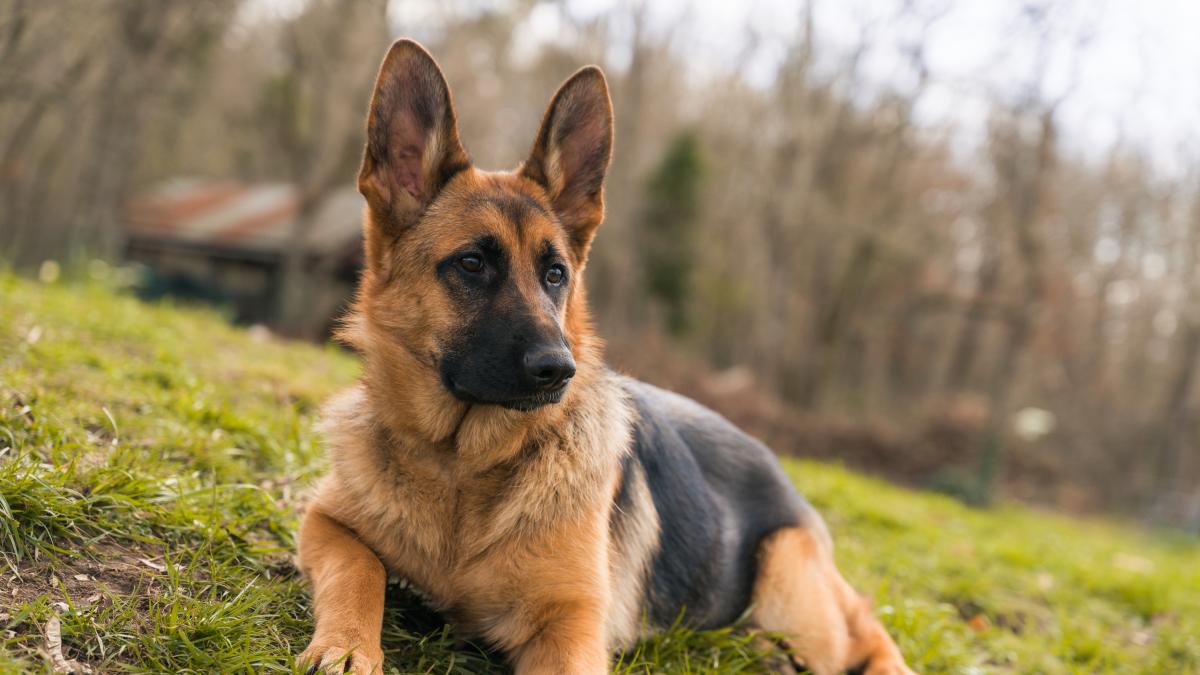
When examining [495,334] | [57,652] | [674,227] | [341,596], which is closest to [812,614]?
[495,334]

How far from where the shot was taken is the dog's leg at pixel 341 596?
274 cm

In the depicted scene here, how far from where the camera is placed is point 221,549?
3572 mm

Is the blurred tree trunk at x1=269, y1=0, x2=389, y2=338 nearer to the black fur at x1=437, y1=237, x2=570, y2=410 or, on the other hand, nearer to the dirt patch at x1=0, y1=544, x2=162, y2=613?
the dirt patch at x1=0, y1=544, x2=162, y2=613

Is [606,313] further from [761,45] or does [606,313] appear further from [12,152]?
[12,152]

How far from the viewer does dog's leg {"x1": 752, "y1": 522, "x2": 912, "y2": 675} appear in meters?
4.12

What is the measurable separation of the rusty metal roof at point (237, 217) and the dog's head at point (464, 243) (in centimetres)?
1893

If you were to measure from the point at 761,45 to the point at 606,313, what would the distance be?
1833cm

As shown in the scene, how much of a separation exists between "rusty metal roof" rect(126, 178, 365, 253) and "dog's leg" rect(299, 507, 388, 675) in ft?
64.1

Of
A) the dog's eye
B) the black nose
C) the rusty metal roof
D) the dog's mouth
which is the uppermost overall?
the dog's eye

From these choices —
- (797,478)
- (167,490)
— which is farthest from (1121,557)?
(167,490)

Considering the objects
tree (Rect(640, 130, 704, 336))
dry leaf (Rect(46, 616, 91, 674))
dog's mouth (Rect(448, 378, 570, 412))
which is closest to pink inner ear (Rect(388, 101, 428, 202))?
dog's mouth (Rect(448, 378, 570, 412))

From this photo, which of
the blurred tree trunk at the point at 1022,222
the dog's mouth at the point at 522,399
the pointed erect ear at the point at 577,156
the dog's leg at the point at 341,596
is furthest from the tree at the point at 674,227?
the dog's leg at the point at 341,596

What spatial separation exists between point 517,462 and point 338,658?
3.38ft

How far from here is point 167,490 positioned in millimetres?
3750
